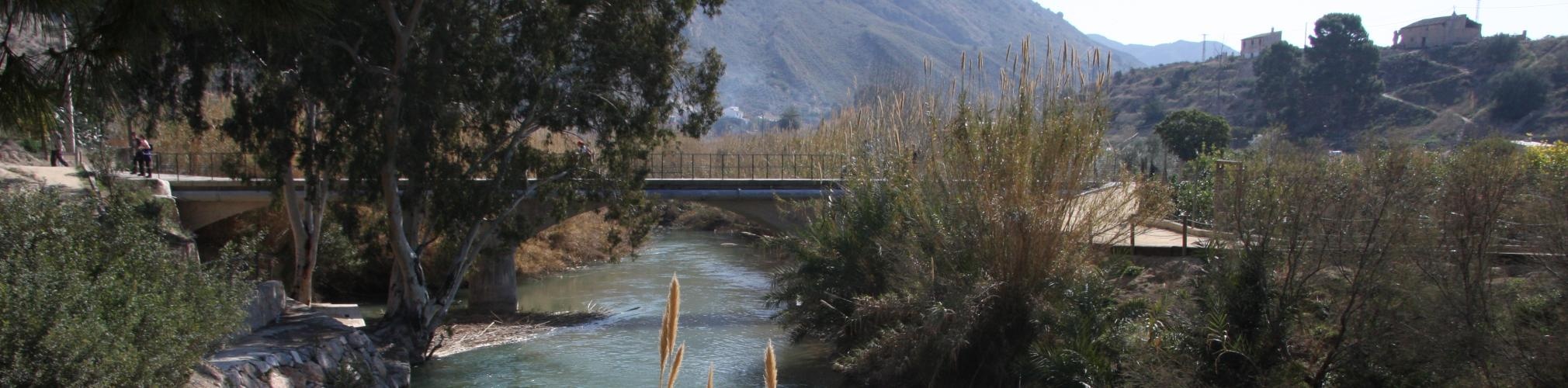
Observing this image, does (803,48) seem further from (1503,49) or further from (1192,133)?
(1192,133)

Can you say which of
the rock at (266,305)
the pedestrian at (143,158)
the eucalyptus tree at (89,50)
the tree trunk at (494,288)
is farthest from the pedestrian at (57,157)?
the eucalyptus tree at (89,50)

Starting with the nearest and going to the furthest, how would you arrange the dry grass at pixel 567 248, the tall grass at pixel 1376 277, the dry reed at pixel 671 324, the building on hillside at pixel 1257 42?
the dry reed at pixel 671 324 → the tall grass at pixel 1376 277 → the dry grass at pixel 567 248 → the building on hillside at pixel 1257 42

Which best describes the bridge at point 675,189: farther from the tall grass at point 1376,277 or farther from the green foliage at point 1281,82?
the green foliage at point 1281,82

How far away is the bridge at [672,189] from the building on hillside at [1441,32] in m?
40.5

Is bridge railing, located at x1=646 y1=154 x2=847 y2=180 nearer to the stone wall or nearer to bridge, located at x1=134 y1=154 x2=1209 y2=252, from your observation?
bridge, located at x1=134 y1=154 x2=1209 y2=252

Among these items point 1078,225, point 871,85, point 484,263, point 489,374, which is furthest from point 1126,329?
point 871,85

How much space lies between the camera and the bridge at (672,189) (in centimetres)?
2459

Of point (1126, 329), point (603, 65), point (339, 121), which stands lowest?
point (1126, 329)

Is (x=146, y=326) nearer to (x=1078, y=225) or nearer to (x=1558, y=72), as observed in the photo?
(x=1078, y=225)

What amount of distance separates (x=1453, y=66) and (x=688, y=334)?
141 feet

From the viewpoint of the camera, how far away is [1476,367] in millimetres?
8539

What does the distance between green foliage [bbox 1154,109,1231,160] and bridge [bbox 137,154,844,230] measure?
369 inches

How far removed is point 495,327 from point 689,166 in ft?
41.8

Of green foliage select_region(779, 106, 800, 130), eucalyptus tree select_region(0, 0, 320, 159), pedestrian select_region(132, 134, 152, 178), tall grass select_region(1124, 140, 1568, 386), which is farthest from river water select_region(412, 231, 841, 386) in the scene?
green foliage select_region(779, 106, 800, 130)
